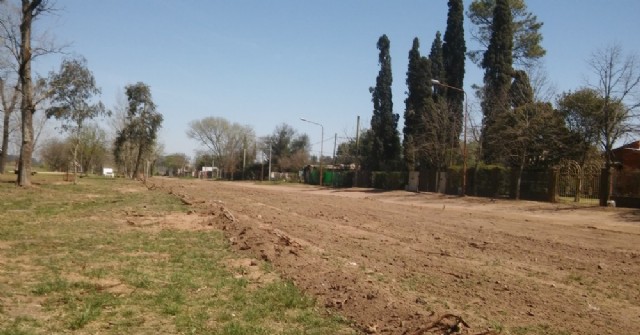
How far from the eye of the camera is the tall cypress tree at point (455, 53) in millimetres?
46125

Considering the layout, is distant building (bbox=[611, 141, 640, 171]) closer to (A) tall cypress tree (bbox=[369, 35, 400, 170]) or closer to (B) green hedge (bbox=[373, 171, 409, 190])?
(B) green hedge (bbox=[373, 171, 409, 190])

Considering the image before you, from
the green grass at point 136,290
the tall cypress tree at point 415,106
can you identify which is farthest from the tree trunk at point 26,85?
the tall cypress tree at point 415,106

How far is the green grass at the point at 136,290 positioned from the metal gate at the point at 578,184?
23347mm

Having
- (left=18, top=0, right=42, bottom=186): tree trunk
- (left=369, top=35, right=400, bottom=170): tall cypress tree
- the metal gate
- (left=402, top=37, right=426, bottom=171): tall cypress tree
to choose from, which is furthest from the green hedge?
(left=18, top=0, right=42, bottom=186): tree trunk

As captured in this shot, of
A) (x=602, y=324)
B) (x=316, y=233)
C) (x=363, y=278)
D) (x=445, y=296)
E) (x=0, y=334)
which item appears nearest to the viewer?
(x=0, y=334)

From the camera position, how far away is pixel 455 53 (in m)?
46.5

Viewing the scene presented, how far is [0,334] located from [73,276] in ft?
8.63

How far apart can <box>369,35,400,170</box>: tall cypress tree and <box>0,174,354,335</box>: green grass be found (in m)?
45.8

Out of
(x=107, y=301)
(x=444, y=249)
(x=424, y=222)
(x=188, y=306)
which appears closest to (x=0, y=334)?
(x=107, y=301)

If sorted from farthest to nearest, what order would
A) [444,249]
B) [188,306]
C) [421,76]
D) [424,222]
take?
1. [421,76]
2. [424,222]
3. [444,249]
4. [188,306]

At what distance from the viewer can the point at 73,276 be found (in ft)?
24.0

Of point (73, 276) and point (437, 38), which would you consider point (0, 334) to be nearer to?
point (73, 276)

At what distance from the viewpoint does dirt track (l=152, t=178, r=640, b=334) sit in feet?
18.3

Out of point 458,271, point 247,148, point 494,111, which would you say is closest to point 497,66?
point 494,111
